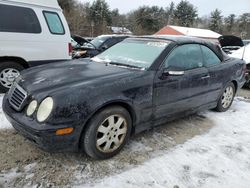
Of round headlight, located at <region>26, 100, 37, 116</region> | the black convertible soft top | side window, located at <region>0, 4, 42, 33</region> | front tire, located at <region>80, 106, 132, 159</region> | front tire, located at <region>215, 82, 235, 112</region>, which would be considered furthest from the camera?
side window, located at <region>0, 4, 42, 33</region>

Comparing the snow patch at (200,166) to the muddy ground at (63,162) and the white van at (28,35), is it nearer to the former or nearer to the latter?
the muddy ground at (63,162)

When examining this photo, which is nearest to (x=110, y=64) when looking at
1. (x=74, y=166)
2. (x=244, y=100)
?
(x=74, y=166)

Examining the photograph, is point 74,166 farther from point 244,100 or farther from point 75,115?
point 244,100

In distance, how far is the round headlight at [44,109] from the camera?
9.64 ft

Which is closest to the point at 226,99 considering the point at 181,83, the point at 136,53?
the point at 181,83

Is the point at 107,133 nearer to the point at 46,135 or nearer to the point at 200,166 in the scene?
the point at 46,135

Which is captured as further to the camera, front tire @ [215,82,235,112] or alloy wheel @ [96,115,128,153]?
front tire @ [215,82,235,112]

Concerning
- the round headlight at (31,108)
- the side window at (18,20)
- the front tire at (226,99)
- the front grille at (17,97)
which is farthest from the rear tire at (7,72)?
the front tire at (226,99)

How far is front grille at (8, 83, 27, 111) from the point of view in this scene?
10.7ft

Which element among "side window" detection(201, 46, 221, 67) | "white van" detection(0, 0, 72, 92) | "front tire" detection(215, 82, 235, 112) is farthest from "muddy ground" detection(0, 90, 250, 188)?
"white van" detection(0, 0, 72, 92)

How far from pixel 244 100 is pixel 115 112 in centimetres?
464

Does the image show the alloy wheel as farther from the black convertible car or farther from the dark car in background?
the dark car in background

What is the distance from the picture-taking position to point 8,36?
5.80 m

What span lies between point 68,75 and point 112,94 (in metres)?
0.68
